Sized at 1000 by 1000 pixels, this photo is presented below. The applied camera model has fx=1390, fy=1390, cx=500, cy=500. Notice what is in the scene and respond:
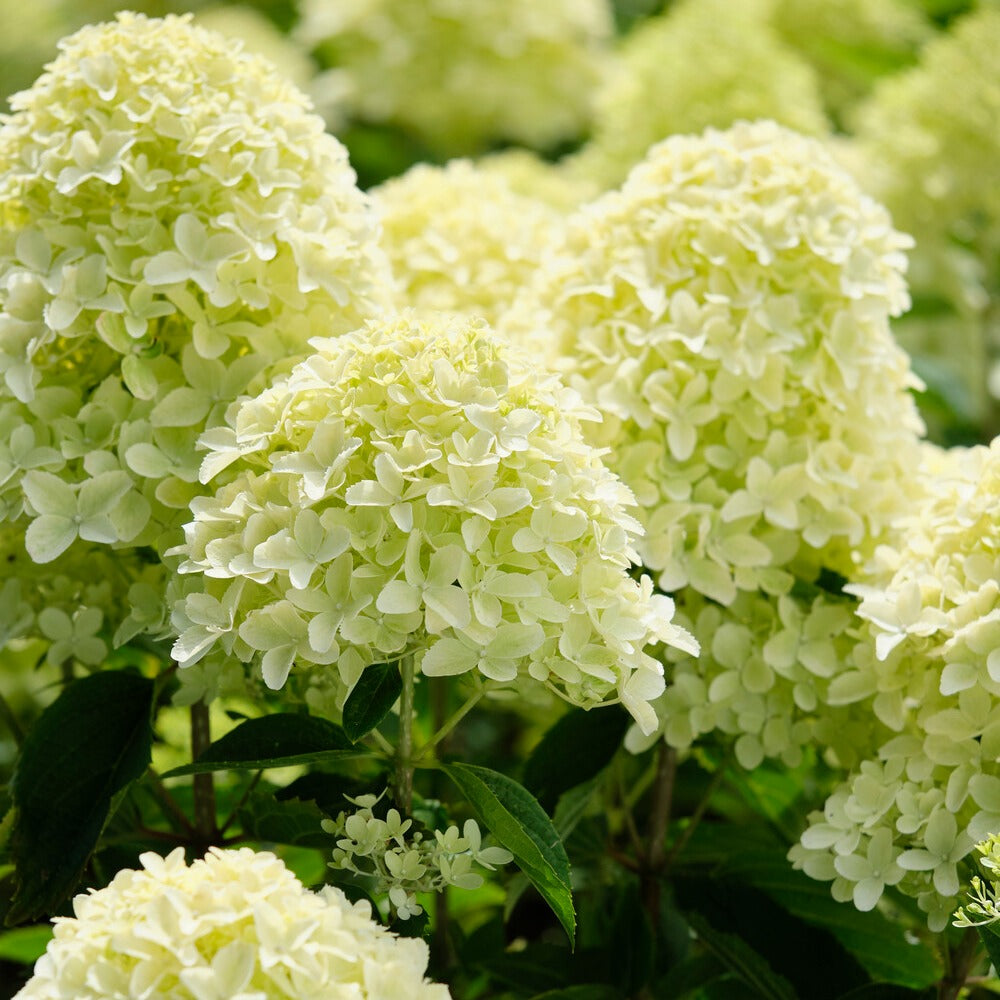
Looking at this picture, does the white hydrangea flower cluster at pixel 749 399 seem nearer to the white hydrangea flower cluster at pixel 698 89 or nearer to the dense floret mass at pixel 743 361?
the dense floret mass at pixel 743 361

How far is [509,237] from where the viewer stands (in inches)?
61.8

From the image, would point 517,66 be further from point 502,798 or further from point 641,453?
point 502,798

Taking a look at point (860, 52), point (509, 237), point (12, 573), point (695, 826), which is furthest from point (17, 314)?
point (860, 52)

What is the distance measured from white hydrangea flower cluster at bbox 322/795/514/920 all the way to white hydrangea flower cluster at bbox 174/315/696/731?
0.10 metres

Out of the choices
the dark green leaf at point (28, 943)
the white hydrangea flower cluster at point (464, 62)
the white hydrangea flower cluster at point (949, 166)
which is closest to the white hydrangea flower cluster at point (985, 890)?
the dark green leaf at point (28, 943)

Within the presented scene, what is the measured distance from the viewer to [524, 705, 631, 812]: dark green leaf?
1161 mm

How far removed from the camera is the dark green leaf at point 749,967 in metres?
1.12

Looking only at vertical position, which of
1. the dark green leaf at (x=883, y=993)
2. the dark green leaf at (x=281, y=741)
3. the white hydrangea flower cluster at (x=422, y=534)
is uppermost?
the white hydrangea flower cluster at (x=422, y=534)

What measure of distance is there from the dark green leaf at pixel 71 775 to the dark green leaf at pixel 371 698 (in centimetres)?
23

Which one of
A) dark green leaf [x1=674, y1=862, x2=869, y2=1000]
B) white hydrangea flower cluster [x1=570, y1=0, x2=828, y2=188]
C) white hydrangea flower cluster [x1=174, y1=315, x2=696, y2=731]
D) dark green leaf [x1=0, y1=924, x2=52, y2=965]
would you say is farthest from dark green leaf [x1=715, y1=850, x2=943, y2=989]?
white hydrangea flower cluster [x1=570, y1=0, x2=828, y2=188]

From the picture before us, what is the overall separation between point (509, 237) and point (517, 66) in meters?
1.17

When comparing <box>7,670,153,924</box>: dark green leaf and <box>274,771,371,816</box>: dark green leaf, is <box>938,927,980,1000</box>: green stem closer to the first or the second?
<box>274,771,371,816</box>: dark green leaf

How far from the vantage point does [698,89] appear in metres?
2.13

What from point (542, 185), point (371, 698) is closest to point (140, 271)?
point (371, 698)
